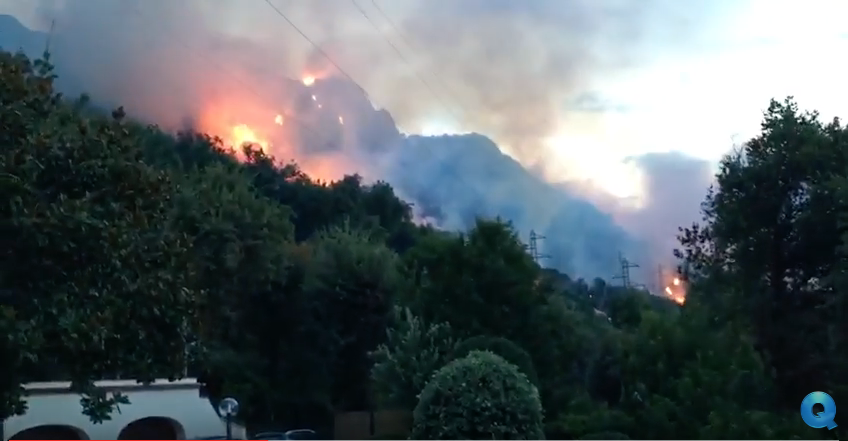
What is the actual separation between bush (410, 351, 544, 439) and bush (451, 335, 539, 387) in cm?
485

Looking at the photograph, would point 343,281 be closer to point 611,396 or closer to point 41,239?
point 611,396

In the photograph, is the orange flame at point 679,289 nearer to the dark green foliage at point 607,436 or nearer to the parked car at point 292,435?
the dark green foliage at point 607,436

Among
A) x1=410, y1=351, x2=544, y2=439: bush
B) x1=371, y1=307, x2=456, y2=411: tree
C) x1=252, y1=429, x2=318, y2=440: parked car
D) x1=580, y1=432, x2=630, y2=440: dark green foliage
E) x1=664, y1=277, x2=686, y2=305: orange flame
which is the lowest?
x1=580, y1=432, x2=630, y2=440: dark green foliage

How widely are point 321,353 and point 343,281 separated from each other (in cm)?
315

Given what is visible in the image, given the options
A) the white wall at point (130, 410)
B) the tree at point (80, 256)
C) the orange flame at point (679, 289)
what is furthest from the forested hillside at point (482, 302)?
the white wall at point (130, 410)

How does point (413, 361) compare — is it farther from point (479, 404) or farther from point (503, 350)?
point (479, 404)

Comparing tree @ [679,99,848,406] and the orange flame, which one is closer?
tree @ [679,99,848,406]

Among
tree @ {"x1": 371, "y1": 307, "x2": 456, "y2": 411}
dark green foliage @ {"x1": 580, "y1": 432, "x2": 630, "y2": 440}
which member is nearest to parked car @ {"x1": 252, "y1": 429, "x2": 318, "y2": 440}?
tree @ {"x1": 371, "y1": 307, "x2": 456, "y2": 411}

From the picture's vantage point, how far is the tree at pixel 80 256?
13703 mm

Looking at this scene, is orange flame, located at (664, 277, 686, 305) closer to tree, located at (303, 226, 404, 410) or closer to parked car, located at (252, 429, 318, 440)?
tree, located at (303, 226, 404, 410)

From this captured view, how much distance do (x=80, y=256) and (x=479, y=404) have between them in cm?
735

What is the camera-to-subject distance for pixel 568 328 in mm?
27250

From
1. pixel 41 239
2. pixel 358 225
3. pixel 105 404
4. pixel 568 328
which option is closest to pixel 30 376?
pixel 105 404

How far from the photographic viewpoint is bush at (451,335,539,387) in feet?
74.0
